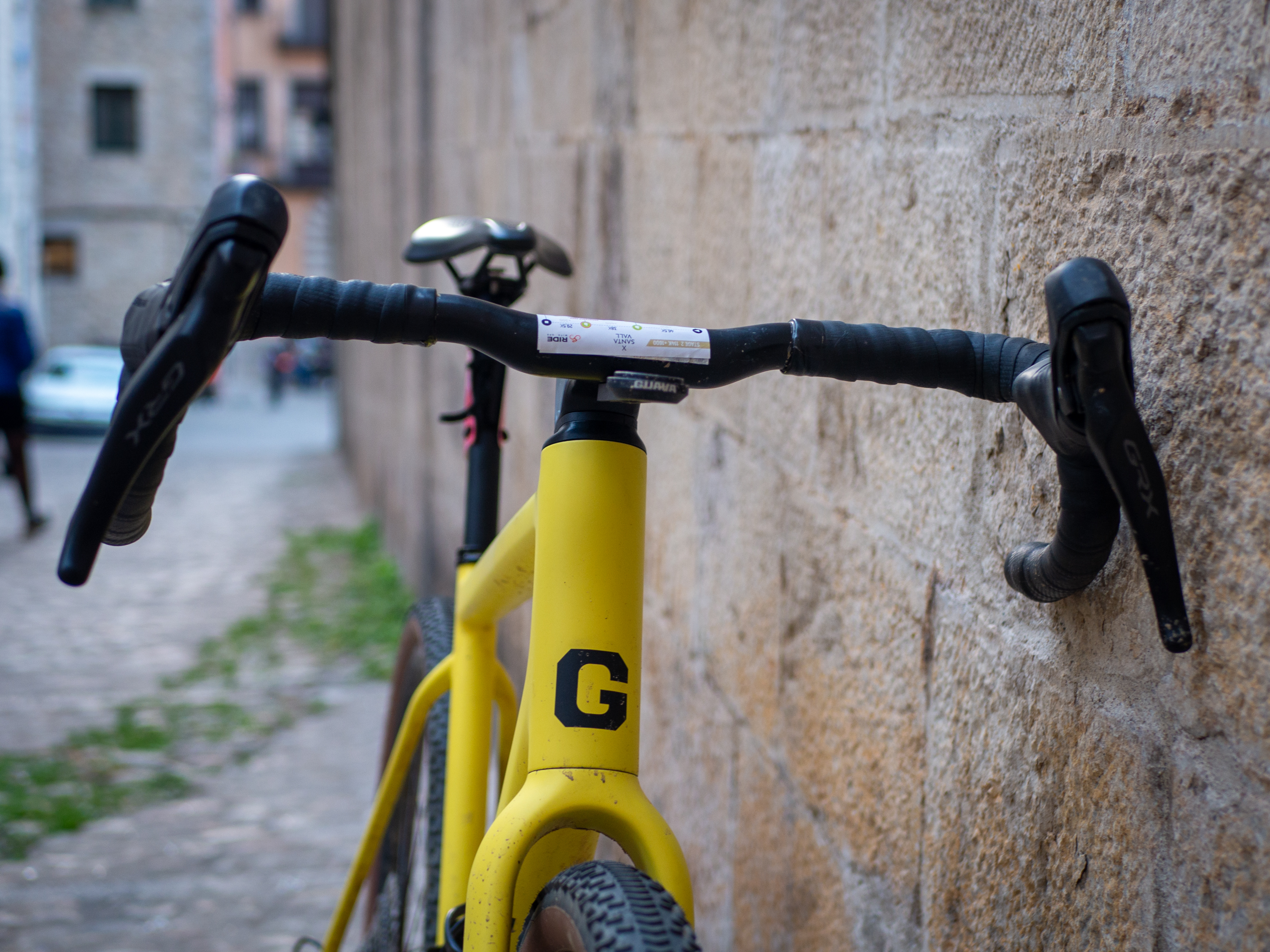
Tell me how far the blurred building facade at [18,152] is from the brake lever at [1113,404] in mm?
20557

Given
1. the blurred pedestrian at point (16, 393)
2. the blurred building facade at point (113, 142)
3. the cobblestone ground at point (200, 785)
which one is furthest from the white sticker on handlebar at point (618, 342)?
the blurred building facade at point (113, 142)

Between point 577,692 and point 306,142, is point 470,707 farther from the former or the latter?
point 306,142

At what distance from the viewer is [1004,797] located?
1.19 m

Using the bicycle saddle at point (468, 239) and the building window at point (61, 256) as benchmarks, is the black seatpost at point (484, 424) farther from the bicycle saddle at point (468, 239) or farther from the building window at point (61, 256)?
the building window at point (61, 256)

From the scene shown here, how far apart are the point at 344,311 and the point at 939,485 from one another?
709mm

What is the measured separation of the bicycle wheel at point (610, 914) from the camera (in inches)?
36.8

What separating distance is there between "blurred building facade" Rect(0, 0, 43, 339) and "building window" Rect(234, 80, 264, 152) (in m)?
18.0

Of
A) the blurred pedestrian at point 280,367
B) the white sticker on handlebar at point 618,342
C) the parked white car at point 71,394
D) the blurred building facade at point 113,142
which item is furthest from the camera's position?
the blurred building facade at point 113,142

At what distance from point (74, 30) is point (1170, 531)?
100 feet

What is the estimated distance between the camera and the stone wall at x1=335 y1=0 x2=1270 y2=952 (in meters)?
0.89

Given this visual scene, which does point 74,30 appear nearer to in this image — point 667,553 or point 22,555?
point 22,555

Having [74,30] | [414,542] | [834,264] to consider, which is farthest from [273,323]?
[74,30]

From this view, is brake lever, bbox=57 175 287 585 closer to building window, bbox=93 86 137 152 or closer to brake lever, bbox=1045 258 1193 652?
brake lever, bbox=1045 258 1193 652

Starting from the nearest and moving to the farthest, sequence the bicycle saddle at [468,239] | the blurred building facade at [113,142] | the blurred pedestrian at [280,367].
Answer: the bicycle saddle at [468,239], the blurred pedestrian at [280,367], the blurred building facade at [113,142]
